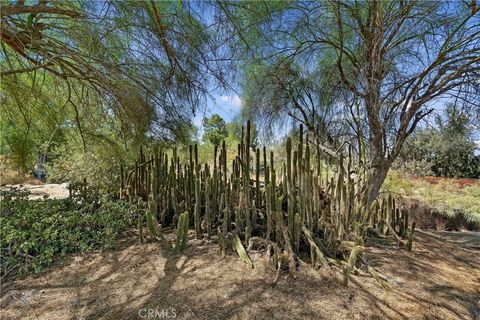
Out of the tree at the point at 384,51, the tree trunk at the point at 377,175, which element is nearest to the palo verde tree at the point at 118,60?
the tree at the point at 384,51

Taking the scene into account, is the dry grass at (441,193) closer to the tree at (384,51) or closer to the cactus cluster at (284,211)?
the tree at (384,51)

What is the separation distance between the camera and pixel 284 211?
Result: 3.57 m

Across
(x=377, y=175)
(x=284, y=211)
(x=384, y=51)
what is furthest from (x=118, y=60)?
(x=377, y=175)

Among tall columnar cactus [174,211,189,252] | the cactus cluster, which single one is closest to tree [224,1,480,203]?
the cactus cluster

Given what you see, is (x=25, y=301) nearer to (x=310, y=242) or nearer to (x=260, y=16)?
(x=310, y=242)

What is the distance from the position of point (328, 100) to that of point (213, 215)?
106 inches

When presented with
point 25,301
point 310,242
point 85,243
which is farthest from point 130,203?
point 310,242

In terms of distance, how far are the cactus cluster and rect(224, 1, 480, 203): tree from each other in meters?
0.55

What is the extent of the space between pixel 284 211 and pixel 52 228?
2.81m

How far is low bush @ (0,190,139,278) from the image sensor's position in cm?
301

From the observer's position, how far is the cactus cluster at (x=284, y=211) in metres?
2.94

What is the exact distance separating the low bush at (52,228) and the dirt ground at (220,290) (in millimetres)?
221

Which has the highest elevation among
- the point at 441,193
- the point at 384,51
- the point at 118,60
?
the point at 384,51

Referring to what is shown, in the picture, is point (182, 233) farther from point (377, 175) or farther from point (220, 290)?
point (377, 175)
